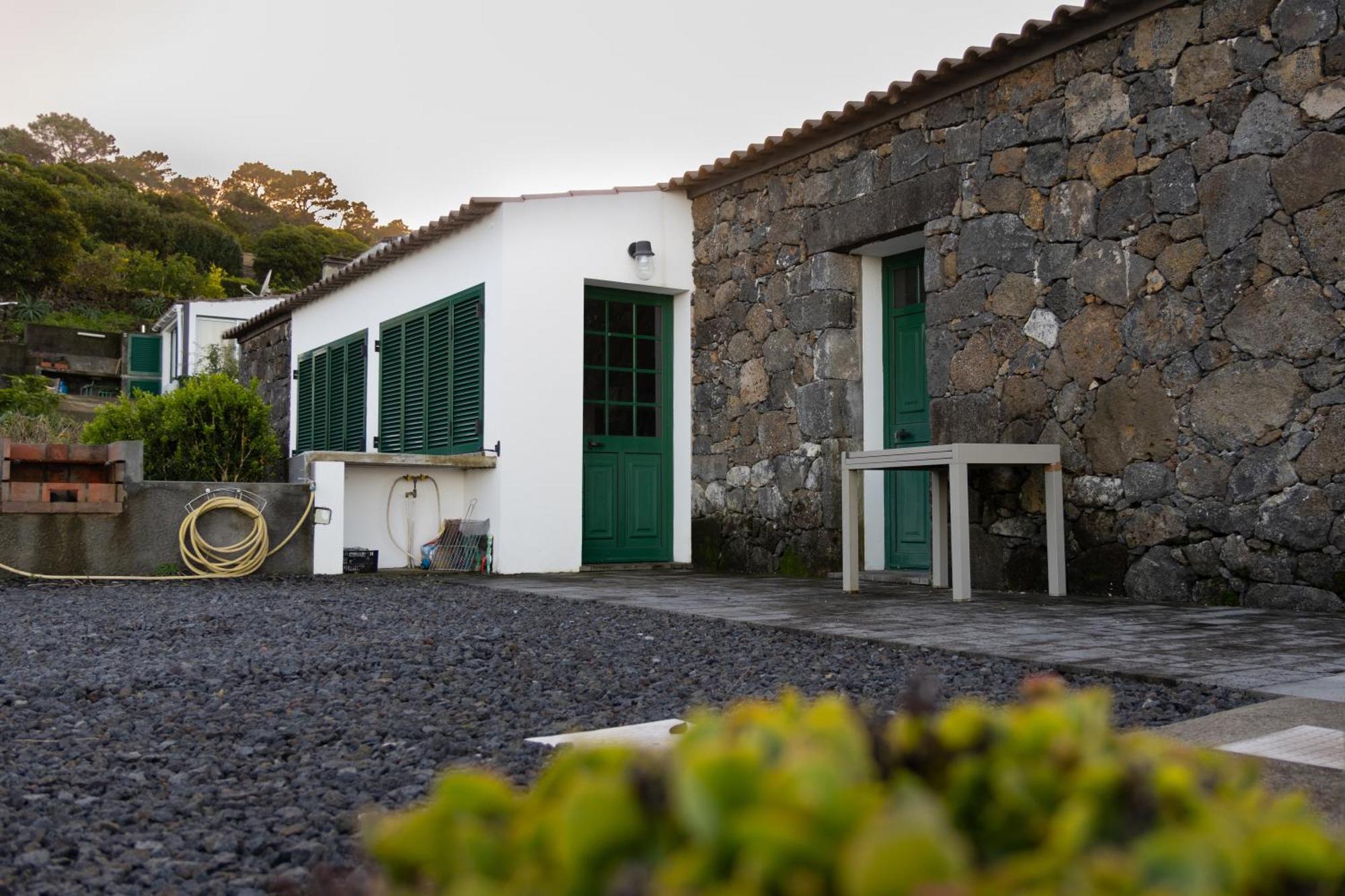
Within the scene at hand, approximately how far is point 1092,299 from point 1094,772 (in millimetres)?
5533

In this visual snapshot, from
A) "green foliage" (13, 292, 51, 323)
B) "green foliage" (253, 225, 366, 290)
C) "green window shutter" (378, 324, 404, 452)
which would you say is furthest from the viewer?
"green foliage" (253, 225, 366, 290)

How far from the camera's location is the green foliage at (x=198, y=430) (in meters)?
7.85

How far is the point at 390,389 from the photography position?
9.77m

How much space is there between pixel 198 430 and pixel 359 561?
1602 millimetres

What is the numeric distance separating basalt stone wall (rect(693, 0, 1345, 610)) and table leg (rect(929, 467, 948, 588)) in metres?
0.20

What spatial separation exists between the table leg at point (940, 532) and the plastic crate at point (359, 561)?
3.80 meters

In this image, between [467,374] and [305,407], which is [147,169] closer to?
[305,407]

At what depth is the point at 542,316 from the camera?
25.8 ft

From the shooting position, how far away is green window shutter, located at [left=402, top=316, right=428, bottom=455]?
914cm

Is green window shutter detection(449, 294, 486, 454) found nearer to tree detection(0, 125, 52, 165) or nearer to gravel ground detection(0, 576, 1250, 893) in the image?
gravel ground detection(0, 576, 1250, 893)

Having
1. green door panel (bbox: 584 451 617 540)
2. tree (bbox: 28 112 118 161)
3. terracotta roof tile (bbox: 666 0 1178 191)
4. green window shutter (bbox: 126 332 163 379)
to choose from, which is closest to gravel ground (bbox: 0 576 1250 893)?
green door panel (bbox: 584 451 617 540)

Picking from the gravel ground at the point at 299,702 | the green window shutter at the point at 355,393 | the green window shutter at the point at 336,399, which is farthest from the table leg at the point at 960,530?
the green window shutter at the point at 336,399

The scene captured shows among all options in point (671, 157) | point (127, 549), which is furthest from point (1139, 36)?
point (671, 157)

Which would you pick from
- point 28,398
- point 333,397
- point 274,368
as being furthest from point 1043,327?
point 28,398
